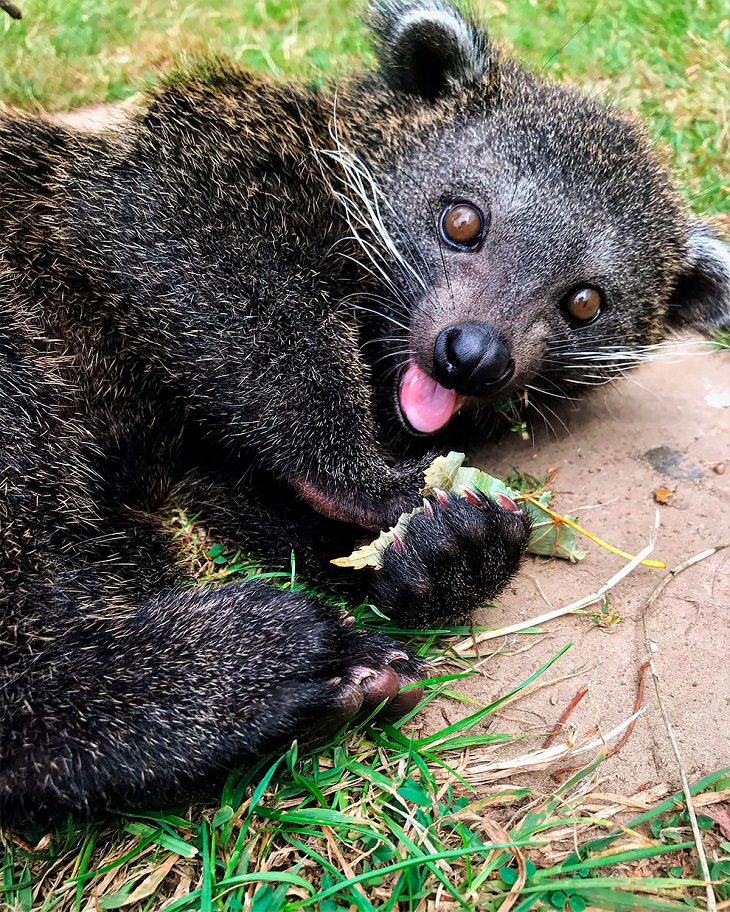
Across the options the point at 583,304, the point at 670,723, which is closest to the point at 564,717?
the point at 670,723

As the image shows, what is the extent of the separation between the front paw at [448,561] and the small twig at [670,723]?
64 cm

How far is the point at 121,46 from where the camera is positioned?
735 centimetres

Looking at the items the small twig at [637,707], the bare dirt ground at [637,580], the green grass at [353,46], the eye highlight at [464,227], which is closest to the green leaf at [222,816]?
the bare dirt ground at [637,580]

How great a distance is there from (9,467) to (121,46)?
587 centimetres

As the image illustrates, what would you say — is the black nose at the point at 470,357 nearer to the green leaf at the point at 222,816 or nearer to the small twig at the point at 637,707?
the small twig at the point at 637,707

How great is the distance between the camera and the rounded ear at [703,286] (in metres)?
4.39

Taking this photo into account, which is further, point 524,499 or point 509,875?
point 524,499

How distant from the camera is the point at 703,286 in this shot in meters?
4.52

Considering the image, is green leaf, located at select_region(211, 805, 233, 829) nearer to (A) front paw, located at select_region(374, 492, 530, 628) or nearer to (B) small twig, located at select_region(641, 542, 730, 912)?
(A) front paw, located at select_region(374, 492, 530, 628)

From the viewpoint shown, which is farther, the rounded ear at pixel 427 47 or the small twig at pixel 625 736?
the rounded ear at pixel 427 47

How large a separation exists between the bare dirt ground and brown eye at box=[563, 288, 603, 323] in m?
0.71

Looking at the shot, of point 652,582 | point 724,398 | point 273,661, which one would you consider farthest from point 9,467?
point 724,398

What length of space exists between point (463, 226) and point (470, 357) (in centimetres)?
78

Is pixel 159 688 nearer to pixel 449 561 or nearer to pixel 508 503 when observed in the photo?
pixel 449 561
